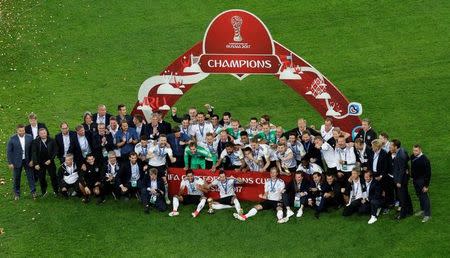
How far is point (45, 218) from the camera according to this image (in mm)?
19812

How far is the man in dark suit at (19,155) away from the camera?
20656 mm

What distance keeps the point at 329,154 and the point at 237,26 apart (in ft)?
14.0

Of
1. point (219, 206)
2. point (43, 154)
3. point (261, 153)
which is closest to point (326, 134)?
point (261, 153)

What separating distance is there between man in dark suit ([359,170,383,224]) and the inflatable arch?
2962 millimetres

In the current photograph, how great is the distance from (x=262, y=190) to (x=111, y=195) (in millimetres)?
3850

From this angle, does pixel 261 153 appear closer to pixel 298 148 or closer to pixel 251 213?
pixel 298 148

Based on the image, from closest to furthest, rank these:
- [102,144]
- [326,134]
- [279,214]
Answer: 1. [279,214]
2. [102,144]
3. [326,134]

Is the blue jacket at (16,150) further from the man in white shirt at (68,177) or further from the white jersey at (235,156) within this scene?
the white jersey at (235,156)

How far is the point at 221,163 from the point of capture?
2056cm

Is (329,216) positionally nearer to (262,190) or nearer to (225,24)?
(262,190)

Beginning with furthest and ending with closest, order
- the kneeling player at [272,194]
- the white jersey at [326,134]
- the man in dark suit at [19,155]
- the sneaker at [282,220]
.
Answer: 1. the white jersey at [326,134]
2. the man in dark suit at [19,155]
3. the kneeling player at [272,194]
4. the sneaker at [282,220]

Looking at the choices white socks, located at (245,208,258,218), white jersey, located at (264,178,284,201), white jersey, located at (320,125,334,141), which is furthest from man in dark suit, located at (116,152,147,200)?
white jersey, located at (320,125,334,141)

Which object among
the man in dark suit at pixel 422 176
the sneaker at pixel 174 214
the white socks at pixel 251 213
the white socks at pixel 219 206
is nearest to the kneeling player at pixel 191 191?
the sneaker at pixel 174 214

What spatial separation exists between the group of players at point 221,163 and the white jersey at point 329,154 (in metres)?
0.02
